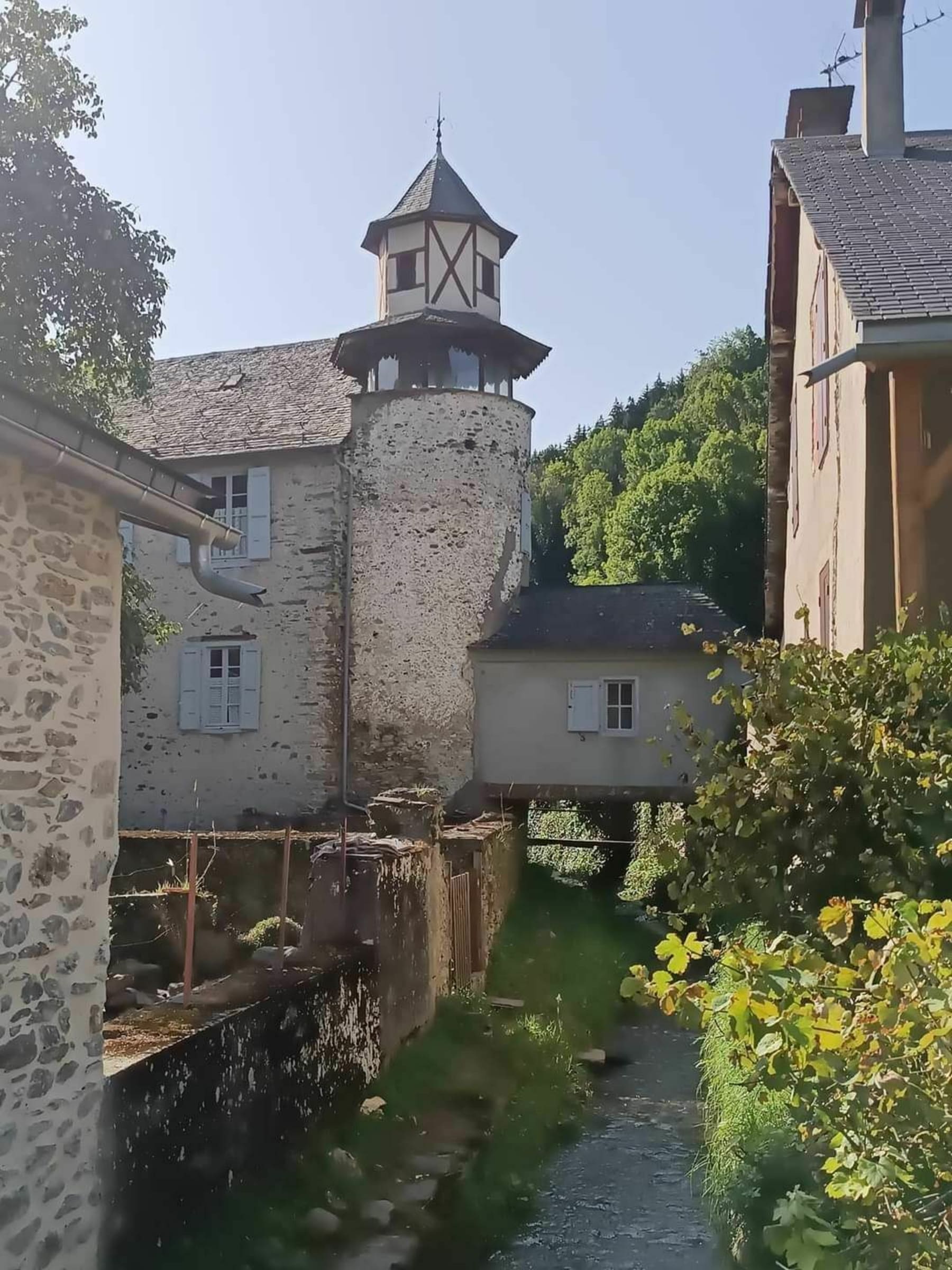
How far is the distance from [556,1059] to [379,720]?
842cm

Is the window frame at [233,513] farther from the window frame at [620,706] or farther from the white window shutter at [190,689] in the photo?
the window frame at [620,706]

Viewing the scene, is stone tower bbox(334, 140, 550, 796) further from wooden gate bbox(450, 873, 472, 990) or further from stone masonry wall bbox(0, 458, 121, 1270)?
stone masonry wall bbox(0, 458, 121, 1270)

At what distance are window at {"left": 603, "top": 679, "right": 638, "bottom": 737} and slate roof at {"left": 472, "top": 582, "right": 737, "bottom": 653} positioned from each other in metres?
0.51

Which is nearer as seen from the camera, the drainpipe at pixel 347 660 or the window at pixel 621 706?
the window at pixel 621 706

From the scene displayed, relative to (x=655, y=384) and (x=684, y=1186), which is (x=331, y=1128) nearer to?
(x=684, y=1186)

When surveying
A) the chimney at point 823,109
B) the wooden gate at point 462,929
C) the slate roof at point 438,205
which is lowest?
the wooden gate at point 462,929

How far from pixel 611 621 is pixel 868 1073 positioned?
15085 millimetres

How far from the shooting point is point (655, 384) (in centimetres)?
4700

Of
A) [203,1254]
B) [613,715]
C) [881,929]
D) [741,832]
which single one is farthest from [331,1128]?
[613,715]

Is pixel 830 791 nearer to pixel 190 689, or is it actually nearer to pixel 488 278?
pixel 190 689

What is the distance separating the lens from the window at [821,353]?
30.3 feet

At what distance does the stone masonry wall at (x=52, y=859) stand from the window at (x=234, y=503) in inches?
516

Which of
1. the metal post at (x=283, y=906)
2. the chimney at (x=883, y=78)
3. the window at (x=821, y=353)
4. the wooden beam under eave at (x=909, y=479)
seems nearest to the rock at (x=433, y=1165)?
the metal post at (x=283, y=906)

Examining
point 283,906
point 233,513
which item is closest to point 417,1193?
point 283,906
